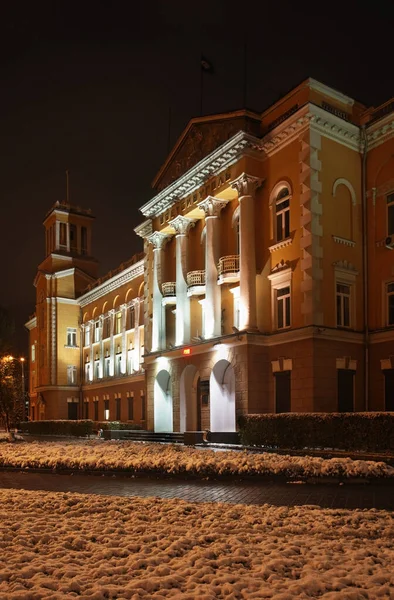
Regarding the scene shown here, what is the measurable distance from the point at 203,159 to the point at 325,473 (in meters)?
24.4

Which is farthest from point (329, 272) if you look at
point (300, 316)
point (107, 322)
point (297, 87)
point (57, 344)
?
point (57, 344)

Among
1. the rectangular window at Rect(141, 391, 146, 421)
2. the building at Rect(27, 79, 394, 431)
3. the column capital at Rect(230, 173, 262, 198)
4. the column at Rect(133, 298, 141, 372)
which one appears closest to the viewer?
the building at Rect(27, 79, 394, 431)

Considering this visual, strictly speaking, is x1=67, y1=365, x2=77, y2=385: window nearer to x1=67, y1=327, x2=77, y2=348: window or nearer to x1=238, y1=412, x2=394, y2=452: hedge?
x1=67, y1=327, x2=77, y2=348: window

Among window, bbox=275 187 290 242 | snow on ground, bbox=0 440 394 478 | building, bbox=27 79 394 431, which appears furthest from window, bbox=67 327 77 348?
snow on ground, bbox=0 440 394 478

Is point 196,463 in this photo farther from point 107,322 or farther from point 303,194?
point 107,322

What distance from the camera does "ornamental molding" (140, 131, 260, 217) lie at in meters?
33.1

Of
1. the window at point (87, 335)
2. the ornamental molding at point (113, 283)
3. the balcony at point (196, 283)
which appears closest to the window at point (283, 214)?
the balcony at point (196, 283)

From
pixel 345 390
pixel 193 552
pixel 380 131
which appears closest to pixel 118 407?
pixel 345 390

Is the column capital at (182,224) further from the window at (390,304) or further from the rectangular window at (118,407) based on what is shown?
the rectangular window at (118,407)

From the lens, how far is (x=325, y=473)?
15203 millimetres

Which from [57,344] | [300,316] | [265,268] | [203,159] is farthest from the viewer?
[57,344]

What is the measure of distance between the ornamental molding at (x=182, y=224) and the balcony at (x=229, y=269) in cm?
574

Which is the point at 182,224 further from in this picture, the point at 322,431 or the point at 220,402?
the point at 322,431

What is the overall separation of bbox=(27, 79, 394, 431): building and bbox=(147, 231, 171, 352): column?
0.08 meters
